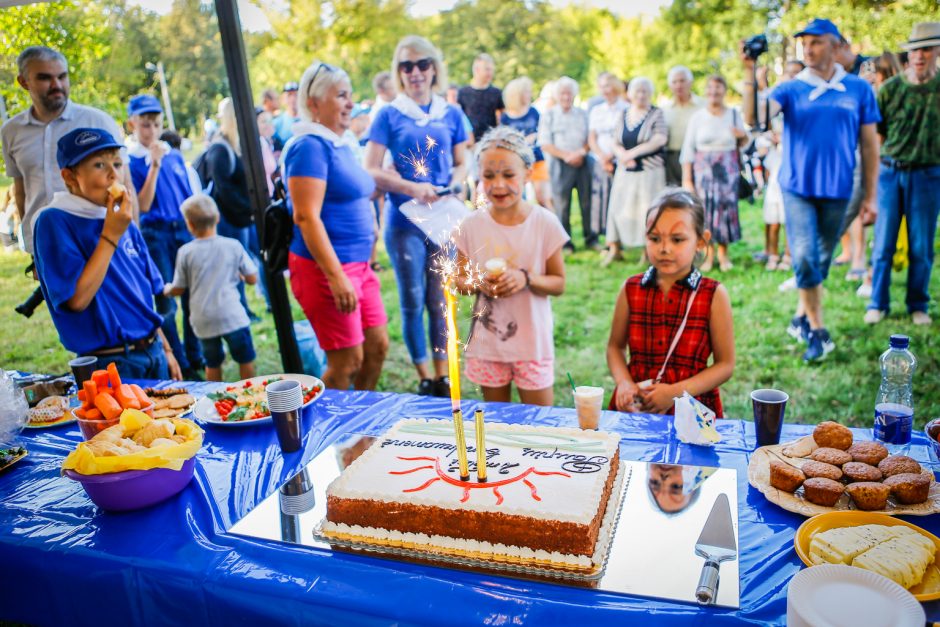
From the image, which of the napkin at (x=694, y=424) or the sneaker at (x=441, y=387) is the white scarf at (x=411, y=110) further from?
the napkin at (x=694, y=424)

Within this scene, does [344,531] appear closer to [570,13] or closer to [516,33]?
[516,33]

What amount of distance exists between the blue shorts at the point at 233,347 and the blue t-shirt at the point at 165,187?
1.16m

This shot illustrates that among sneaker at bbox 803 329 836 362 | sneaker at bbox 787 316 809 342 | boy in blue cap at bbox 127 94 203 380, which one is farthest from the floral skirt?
boy in blue cap at bbox 127 94 203 380

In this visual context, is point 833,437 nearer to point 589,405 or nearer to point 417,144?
point 589,405

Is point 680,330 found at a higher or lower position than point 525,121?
lower

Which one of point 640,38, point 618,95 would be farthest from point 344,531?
→ point 640,38

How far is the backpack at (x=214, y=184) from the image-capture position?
201 inches

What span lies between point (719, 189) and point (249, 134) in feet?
15.9

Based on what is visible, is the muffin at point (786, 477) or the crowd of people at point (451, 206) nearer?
the muffin at point (786, 477)

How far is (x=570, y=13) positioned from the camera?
10.8 meters

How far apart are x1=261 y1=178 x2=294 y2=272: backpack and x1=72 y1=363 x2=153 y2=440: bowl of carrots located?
4.89 feet

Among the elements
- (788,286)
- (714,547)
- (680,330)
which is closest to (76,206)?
(680,330)

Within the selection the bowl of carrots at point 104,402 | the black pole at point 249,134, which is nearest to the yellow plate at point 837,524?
the bowl of carrots at point 104,402

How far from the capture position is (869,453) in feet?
5.08
